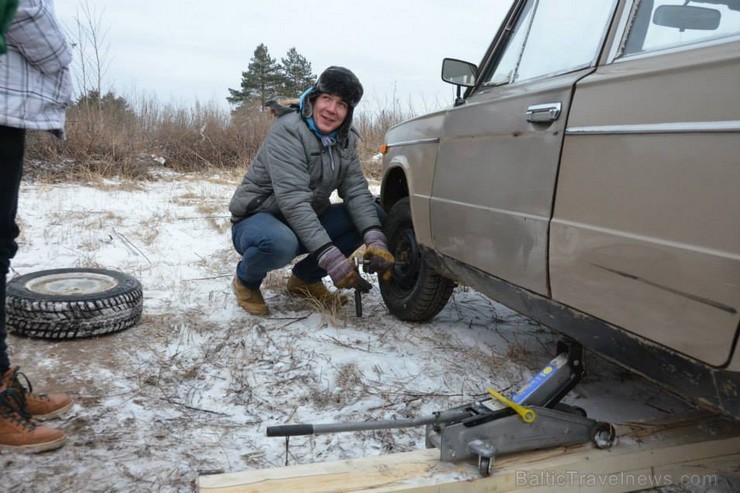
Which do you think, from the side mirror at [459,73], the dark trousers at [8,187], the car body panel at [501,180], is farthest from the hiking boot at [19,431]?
the side mirror at [459,73]

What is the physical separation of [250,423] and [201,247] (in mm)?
3062

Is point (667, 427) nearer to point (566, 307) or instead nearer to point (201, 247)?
point (566, 307)

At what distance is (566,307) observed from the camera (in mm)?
Answer: 1839

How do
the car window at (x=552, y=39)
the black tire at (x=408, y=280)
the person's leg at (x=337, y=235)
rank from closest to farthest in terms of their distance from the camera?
the car window at (x=552, y=39)
the black tire at (x=408, y=280)
the person's leg at (x=337, y=235)

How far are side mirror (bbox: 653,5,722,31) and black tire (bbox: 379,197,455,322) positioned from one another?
160cm

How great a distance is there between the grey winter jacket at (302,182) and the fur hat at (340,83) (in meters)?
→ 0.24

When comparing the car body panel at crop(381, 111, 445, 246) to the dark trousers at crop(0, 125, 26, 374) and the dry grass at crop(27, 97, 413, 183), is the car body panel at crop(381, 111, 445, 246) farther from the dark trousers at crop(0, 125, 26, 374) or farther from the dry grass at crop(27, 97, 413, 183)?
the dry grass at crop(27, 97, 413, 183)

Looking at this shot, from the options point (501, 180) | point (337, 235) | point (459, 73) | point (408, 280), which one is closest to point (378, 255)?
point (408, 280)

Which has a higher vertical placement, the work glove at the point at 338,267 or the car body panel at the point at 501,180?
the car body panel at the point at 501,180

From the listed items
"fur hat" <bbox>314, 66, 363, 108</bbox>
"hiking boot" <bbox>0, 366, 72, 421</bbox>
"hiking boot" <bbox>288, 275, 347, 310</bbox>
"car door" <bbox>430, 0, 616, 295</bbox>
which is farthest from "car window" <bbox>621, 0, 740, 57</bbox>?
"hiking boot" <bbox>0, 366, 72, 421</bbox>

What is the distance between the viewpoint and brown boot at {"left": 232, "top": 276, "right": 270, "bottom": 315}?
3348 mm

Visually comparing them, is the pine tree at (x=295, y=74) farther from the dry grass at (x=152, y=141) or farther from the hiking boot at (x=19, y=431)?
the hiking boot at (x=19, y=431)

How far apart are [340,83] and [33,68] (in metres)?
1.58

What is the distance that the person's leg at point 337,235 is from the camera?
350 centimetres
